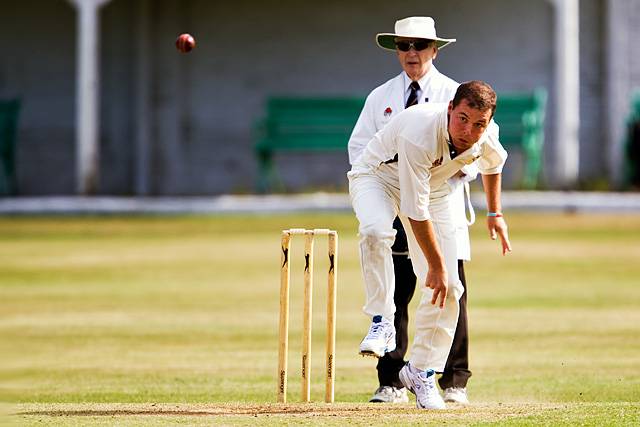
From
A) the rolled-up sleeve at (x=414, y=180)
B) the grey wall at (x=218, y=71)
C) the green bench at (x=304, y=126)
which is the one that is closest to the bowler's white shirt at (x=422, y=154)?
the rolled-up sleeve at (x=414, y=180)

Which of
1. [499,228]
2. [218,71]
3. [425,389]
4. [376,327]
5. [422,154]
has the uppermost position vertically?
[218,71]

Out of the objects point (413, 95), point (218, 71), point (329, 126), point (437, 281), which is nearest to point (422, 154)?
point (437, 281)

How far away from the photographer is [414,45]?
6.59m

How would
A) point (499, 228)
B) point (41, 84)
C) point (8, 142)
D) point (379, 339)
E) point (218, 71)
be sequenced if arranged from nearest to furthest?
point (379, 339)
point (499, 228)
point (8, 142)
point (218, 71)
point (41, 84)

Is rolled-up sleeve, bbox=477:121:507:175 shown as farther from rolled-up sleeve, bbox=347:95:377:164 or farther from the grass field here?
the grass field

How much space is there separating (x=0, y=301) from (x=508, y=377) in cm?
478

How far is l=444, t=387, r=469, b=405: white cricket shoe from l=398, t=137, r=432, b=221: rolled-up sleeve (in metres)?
1.15

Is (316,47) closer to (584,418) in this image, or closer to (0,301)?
(0,301)

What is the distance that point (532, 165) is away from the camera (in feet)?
A: 58.0

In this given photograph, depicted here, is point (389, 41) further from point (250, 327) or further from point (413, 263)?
point (250, 327)

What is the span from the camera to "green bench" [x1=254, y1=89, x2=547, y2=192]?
689 inches

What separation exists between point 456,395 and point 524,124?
1121 cm

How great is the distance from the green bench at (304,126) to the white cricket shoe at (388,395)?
36.4 ft

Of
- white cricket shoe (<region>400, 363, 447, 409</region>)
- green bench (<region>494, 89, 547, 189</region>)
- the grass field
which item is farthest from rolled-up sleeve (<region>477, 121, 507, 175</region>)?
green bench (<region>494, 89, 547, 189</region>)
